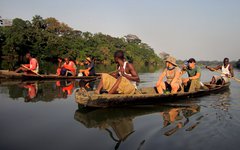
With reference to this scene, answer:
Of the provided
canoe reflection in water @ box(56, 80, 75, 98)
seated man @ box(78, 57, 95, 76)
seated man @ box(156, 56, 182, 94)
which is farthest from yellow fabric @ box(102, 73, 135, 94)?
seated man @ box(78, 57, 95, 76)

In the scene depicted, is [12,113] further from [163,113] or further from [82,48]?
[82,48]

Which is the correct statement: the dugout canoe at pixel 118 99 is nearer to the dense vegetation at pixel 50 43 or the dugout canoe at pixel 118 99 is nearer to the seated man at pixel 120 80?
the seated man at pixel 120 80

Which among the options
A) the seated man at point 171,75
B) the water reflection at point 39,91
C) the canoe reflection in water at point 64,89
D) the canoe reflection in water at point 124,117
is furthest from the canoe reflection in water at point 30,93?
the seated man at point 171,75

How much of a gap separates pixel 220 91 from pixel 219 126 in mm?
4692

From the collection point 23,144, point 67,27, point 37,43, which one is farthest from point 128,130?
point 67,27

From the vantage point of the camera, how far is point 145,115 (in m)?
4.83

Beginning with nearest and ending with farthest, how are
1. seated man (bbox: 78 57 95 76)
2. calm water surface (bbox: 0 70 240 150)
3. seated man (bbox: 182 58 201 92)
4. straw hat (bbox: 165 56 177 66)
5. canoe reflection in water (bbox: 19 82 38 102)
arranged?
calm water surface (bbox: 0 70 240 150), straw hat (bbox: 165 56 177 66), canoe reflection in water (bbox: 19 82 38 102), seated man (bbox: 182 58 201 92), seated man (bbox: 78 57 95 76)

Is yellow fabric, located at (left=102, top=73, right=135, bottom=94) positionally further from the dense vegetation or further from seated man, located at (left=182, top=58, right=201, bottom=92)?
the dense vegetation

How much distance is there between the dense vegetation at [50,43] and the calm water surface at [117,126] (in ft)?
77.9

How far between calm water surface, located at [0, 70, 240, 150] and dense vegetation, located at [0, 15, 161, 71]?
77.9 ft

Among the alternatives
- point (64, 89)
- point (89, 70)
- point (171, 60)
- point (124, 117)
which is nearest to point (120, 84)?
point (124, 117)

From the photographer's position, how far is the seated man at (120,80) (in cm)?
509

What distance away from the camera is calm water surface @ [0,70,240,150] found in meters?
3.17

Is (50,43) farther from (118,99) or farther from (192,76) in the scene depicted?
(118,99)
